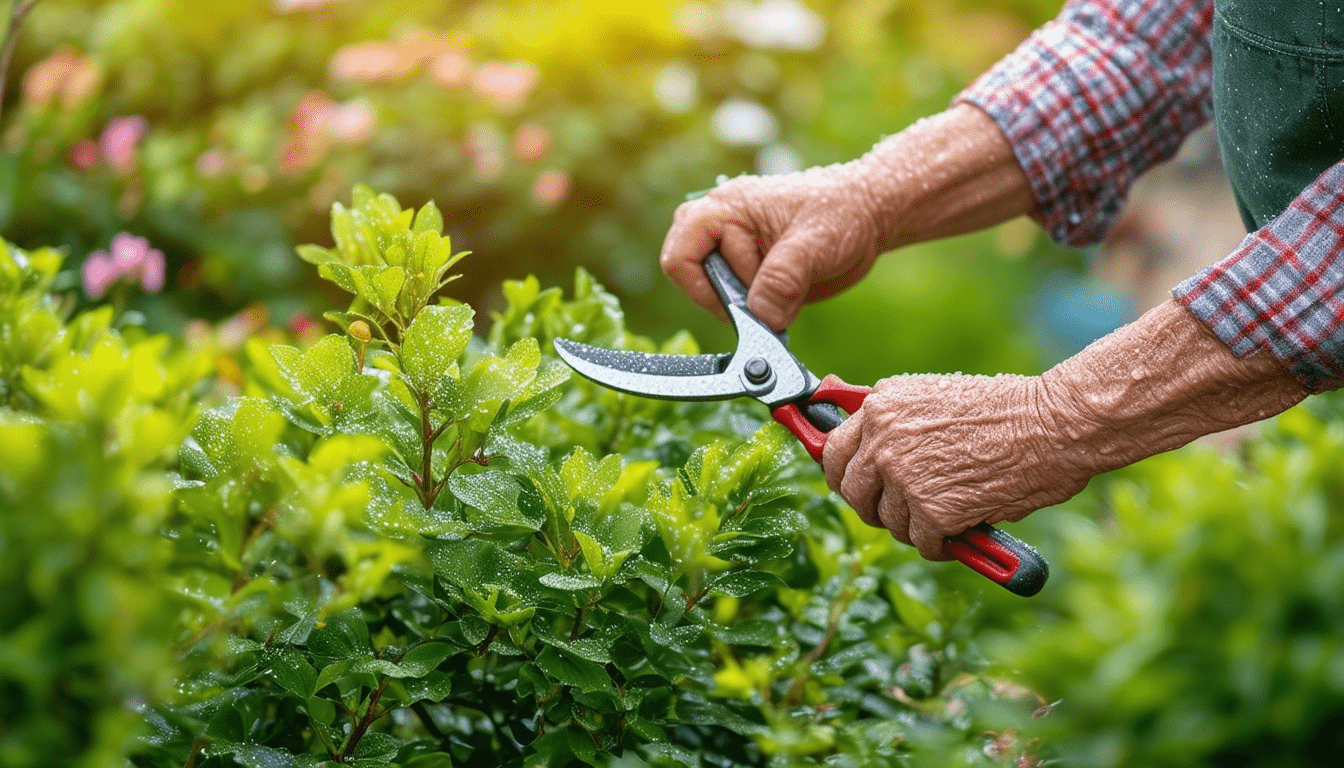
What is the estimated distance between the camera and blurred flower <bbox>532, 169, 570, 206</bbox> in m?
3.63

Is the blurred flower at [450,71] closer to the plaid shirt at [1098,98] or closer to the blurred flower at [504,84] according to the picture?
the blurred flower at [504,84]

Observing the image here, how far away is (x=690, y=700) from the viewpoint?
4.76 ft

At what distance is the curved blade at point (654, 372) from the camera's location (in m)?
1.56

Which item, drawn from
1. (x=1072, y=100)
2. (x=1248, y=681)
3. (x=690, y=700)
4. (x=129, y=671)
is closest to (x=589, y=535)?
(x=690, y=700)

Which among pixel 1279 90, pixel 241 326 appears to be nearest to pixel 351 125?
pixel 241 326

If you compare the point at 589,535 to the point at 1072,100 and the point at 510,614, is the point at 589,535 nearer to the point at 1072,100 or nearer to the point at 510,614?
the point at 510,614

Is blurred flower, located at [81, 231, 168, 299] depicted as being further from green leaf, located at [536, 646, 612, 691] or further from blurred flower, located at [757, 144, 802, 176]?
blurred flower, located at [757, 144, 802, 176]

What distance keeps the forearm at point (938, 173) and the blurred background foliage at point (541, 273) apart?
63 centimetres

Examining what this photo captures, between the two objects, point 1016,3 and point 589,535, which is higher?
point 589,535

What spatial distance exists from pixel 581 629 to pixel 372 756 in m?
0.27

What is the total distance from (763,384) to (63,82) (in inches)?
112

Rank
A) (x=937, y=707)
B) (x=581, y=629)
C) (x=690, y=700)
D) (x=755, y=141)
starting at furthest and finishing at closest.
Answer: (x=755, y=141), (x=937, y=707), (x=690, y=700), (x=581, y=629)

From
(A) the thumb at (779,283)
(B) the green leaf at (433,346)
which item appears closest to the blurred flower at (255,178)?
(A) the thumb at (779,283)

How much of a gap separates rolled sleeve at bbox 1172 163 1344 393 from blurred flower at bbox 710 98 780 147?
2.98 m
